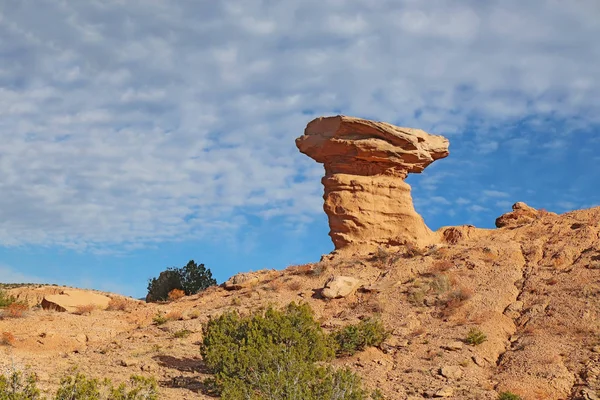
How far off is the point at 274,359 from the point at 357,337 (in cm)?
483

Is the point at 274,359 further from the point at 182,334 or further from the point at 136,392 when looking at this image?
the point at 182,334

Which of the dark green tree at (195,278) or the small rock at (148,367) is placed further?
the dark green tree at (195,278)

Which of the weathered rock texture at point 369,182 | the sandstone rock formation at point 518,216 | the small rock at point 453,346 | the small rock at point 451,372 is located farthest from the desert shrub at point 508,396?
the sandstone rock formation at point 518,216

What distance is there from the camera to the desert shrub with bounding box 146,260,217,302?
29375 mm

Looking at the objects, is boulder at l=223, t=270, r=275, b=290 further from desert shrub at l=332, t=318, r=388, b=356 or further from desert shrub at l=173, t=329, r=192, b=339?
desert shrub at l=332, t=318, r=388, b=356

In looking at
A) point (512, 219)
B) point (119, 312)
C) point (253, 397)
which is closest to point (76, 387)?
point (253, 397)

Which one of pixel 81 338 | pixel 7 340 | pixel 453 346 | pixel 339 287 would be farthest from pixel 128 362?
pixel 453 346

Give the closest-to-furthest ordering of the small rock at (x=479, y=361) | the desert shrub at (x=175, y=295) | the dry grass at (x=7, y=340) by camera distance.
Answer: the small rock at (x=479, y=361) → the dry grass at (x=7, y=340) → the desert shrub at (x=175, y=295)

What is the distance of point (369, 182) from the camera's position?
25.0m

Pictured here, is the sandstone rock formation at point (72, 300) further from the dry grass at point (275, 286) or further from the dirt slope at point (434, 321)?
the dry grass at point (275, 286)

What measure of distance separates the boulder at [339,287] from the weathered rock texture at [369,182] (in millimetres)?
3561

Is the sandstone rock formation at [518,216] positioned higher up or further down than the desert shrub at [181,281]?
Result: higher up

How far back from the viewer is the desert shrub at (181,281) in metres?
29.4

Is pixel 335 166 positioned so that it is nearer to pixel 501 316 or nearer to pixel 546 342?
pixel 501 316
